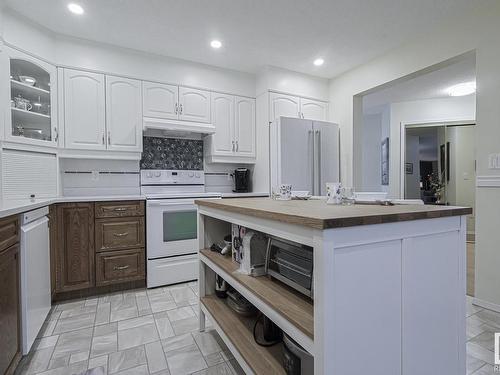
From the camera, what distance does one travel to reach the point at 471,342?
1.72 metres

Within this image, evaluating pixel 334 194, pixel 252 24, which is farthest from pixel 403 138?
pixel 334 194

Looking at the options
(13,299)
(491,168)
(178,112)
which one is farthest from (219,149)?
(491,168)

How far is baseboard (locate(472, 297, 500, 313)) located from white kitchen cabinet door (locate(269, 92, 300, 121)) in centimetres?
262

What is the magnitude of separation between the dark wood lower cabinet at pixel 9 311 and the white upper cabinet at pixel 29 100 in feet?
4.37

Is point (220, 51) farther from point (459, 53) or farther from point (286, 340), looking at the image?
point (286, 340)

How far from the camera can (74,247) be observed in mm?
2438

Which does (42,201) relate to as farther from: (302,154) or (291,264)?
(302,154)

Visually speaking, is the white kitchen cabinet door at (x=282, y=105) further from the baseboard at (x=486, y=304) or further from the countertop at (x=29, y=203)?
the baseboard at (x=486, y=304)

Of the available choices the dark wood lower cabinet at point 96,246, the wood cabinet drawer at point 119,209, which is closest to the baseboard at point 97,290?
the dark wood lower cabinet at point 96,246

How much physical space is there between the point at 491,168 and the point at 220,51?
9.05 feet

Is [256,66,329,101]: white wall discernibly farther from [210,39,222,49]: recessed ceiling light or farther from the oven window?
the oven window

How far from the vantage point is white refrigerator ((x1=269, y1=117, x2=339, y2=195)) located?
308 cm

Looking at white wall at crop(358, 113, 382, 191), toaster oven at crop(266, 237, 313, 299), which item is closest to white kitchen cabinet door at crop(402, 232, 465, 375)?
toaster oven at crop(266, 237, 313, 299)

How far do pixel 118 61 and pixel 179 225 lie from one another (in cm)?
187
